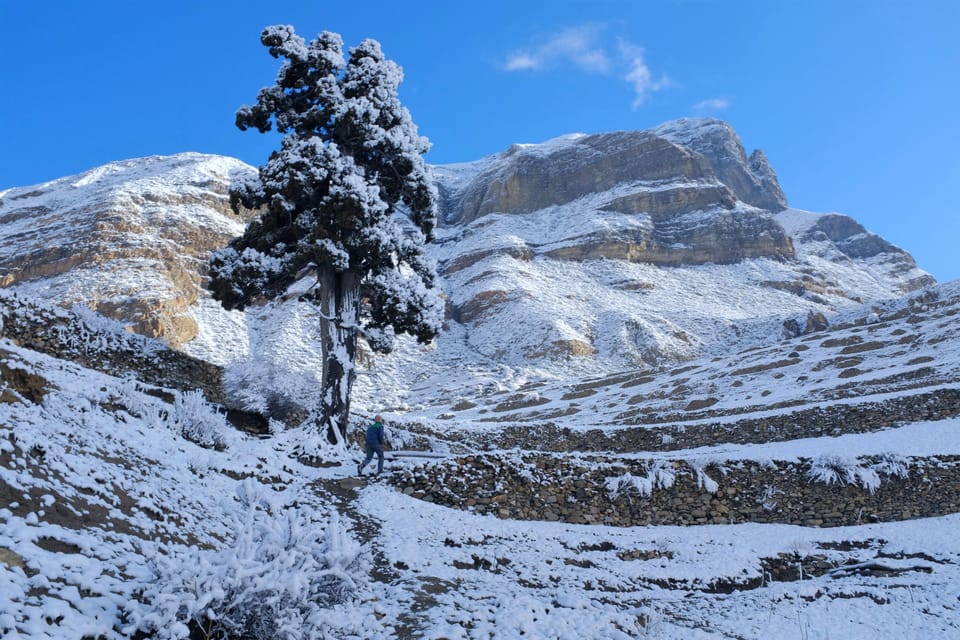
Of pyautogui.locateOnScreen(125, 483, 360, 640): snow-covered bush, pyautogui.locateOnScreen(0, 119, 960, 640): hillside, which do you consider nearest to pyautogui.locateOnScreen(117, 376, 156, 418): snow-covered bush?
pyautogui.locateOnScreen(0, 119, 960, 640): hillside

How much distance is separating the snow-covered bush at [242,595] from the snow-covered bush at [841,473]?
13154 millimetres

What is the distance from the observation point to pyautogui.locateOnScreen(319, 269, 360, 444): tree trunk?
1561 centimetres

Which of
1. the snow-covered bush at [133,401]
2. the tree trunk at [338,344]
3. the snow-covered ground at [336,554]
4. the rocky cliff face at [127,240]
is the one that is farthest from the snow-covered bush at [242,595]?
the rocky cliff face at [127,240]

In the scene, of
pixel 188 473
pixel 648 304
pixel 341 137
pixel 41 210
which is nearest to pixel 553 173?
pixel 648 304

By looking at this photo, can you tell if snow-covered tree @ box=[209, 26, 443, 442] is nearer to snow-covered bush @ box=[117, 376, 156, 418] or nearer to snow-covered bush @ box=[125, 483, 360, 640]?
snow-covered bush @ box=[117, 376, 156, 418]

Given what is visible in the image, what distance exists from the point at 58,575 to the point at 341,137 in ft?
48.7

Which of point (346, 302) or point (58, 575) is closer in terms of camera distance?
point (58, 575)

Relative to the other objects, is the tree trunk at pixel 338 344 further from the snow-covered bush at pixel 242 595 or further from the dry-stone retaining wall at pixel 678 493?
the snow-covered bush at pixel 242 595

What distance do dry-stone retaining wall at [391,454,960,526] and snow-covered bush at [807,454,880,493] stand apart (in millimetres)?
123

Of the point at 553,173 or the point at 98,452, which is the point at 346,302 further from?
the point at 553,173

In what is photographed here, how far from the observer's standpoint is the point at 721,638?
6332 mm

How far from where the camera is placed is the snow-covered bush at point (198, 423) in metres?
11.7

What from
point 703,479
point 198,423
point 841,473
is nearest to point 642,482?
point 703,479

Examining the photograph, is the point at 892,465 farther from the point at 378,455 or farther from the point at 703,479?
the point at 378,455
